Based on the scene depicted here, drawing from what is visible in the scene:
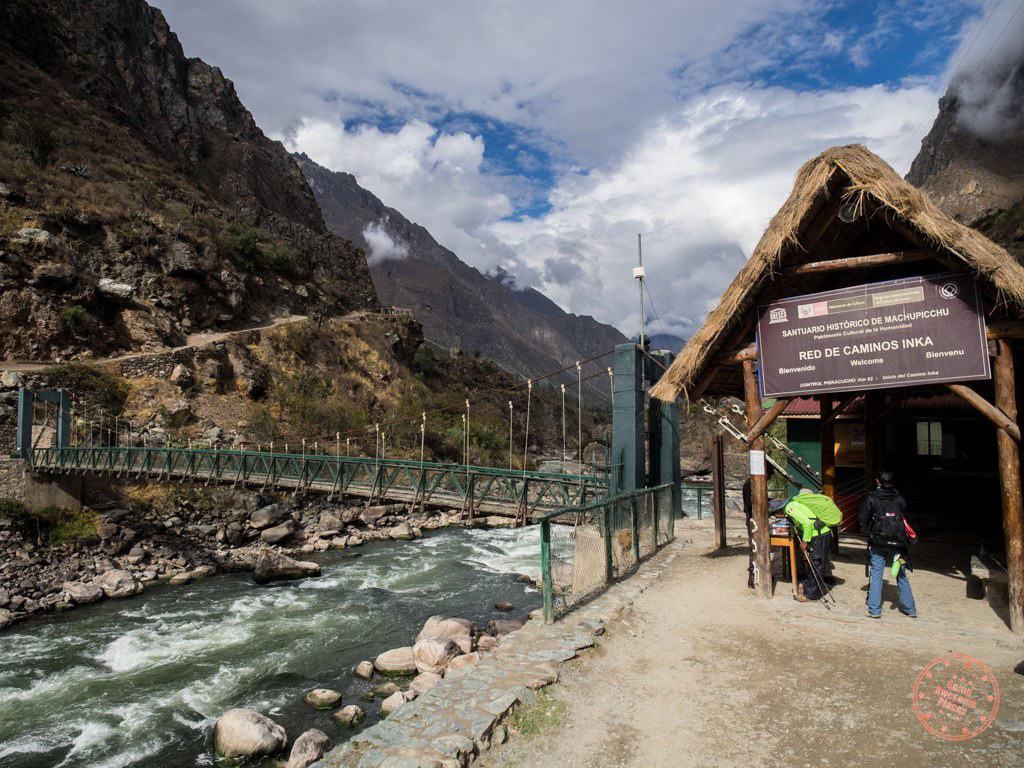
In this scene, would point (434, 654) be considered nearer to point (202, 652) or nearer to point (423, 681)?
point (423, 681)

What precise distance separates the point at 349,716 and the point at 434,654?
144 cm

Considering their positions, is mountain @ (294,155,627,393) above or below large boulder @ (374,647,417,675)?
above

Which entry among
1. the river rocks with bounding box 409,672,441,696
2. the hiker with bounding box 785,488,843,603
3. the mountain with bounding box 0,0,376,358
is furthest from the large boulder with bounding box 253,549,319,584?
the mountain with bounding box 0,0,376,358

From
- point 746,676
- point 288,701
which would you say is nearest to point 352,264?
point 288,701

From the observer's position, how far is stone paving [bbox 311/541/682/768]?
3107 millimetres

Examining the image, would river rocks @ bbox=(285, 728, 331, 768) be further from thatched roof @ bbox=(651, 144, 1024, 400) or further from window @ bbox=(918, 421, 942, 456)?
window @ bbox=(918, 421, 942, 456)

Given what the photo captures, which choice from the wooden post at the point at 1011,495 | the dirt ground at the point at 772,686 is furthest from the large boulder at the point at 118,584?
the wooden post at the point at 1011,495

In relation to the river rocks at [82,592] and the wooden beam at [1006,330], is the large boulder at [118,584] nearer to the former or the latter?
the river rocks at [82,592]

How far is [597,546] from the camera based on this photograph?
618cm

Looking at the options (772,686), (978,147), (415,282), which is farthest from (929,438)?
(415,282)

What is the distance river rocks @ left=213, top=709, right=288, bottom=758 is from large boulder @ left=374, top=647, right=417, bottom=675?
1.68m

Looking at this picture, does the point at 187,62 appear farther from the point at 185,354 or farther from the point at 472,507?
the point at 472,507

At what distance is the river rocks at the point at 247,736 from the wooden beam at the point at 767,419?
579 cm

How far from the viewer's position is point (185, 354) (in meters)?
25.4
